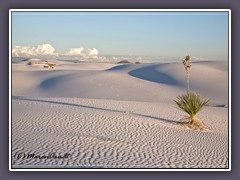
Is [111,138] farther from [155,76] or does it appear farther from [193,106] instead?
[155,76]

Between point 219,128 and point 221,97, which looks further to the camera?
point 221,97

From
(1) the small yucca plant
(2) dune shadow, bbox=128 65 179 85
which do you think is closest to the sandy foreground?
(1) the small yucca plant

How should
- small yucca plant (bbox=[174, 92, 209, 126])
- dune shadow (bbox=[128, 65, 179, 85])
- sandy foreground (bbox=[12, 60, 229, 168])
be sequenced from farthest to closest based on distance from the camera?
dune shadow (bbox=[128, 65, 179, 85]) < small yucca plant (bbox=[174, 92, 209, 126]) < sandy foreground (bbox=[12, 60, 229, 168])

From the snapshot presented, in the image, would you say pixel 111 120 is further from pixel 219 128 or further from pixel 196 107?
pixel 219 128

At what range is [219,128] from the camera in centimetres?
1268

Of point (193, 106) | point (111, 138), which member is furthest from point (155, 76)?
point (111, 138)

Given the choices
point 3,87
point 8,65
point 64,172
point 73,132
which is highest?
point 8,65

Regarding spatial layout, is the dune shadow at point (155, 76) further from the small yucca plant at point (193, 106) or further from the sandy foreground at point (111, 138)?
the small yucca plant at point (193, 106)

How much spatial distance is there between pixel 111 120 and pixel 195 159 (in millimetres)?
4113

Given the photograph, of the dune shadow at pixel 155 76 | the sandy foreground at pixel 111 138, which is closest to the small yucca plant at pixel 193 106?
the sandy foreground at pixel 111 138

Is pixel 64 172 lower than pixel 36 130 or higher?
lower

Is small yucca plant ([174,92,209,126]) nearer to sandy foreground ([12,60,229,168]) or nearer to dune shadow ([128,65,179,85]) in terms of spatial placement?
sandy foreground ([12,60,229,168])

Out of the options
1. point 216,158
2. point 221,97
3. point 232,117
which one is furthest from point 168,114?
point 221,97

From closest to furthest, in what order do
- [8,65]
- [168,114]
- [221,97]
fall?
1. [8,65]
2. [168,114]
3. [221,97]
